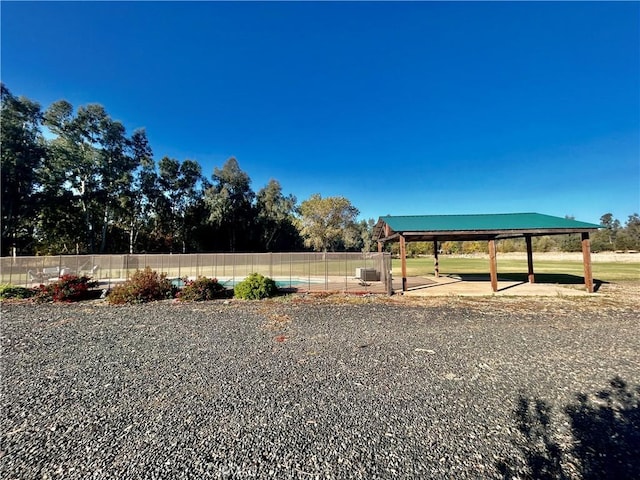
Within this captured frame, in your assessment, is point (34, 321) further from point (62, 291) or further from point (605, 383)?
point (605, 383)

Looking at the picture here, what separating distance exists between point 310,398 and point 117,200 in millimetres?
32130

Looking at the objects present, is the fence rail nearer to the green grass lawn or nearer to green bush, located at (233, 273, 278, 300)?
green bush, located at (233, 273, 278, 300)

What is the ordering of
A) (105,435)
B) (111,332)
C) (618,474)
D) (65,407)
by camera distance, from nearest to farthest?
(618,474), (105,435), (65,407), (111,332)

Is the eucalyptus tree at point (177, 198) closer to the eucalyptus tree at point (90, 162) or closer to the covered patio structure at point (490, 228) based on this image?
the eucalyptus tree at point (90, 162)

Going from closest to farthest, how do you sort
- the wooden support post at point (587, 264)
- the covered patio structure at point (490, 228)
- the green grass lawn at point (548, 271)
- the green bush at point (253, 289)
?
the green bush at point (253, 289), the wooden support post at point (587, 264), the covered patio structure at point (490, 228), the green grass lawn at point (548, 271)

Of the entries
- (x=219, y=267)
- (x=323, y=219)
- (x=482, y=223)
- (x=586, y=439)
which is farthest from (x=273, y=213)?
(x=586, y=439)

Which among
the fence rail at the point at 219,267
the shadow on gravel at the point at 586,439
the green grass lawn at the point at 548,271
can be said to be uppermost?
the fence rail at the point at 219,267

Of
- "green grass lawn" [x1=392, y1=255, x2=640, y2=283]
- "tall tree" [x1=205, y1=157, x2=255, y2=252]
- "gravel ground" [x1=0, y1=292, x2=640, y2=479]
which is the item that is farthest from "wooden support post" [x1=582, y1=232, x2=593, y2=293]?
"tall tree" [x1=205, y1=157, x2=255, y2=252]

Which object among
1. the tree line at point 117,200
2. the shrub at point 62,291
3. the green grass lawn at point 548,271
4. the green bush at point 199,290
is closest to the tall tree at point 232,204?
the tree line at point 117,200

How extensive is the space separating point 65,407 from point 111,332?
357 centimetres

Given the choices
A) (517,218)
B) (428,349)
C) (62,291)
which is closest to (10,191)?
(62,291)

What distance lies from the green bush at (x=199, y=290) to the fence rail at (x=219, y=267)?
2.49 metres

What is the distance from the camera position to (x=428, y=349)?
16.4 feet

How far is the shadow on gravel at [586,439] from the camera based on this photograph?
7.14ft
